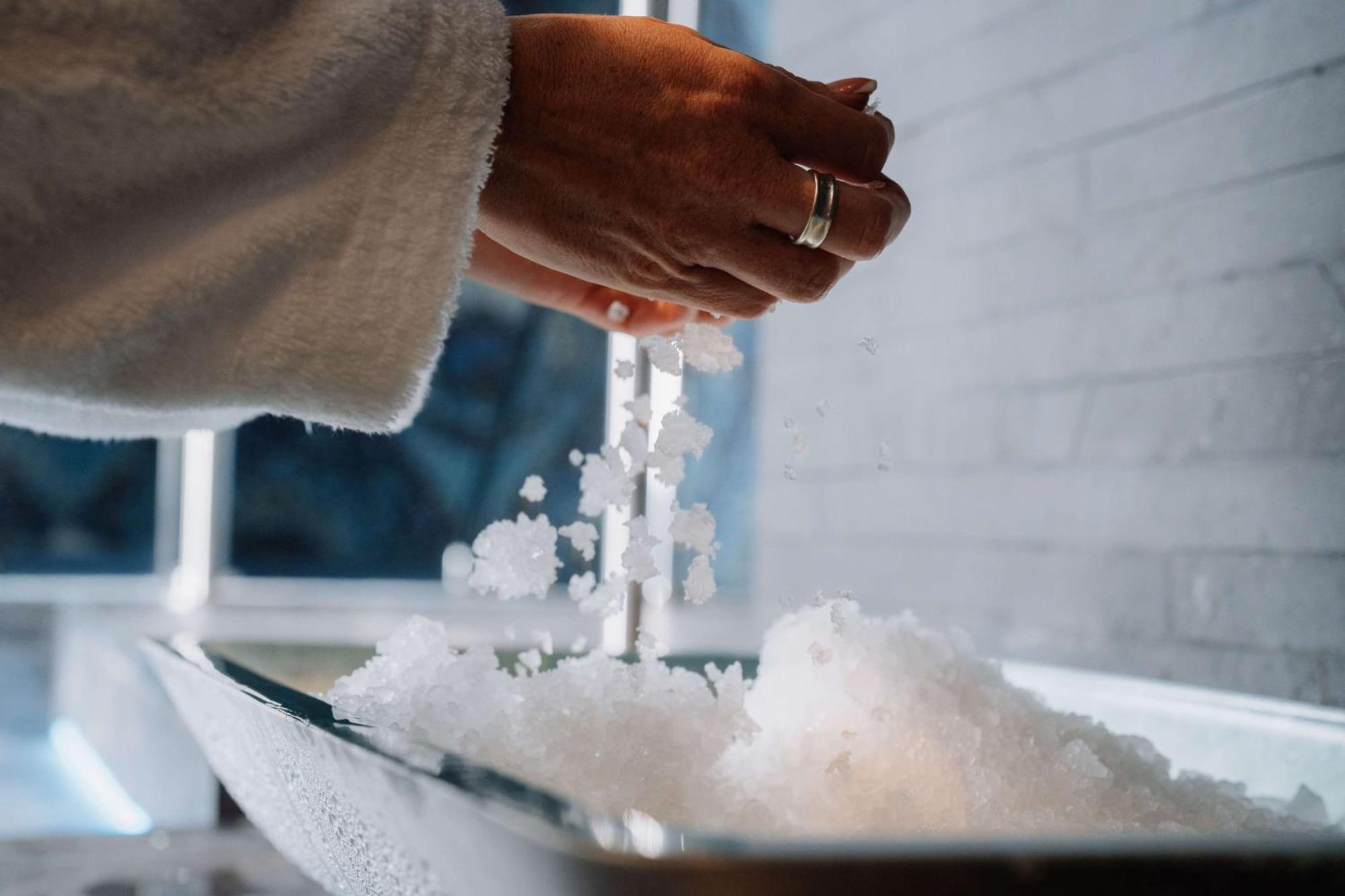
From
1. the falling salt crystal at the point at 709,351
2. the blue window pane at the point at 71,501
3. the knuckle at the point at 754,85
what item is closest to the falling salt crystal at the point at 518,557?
the falling salt crystal at the point at 709,351

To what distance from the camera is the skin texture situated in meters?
0.50

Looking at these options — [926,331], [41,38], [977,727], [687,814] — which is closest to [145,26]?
[41,38]

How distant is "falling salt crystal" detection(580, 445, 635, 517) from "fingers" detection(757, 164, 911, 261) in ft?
0.48

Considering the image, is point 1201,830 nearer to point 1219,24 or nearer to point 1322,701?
point 1322,701

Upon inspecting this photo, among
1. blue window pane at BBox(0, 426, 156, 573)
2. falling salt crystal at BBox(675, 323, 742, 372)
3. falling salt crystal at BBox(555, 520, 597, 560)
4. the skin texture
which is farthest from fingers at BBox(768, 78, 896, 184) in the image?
blue window pane at BBox(0, 426, 156, 573)

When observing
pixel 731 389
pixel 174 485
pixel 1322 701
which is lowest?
pixel 1322 701

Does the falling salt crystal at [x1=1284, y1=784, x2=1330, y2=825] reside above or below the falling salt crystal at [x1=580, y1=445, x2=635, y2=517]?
below

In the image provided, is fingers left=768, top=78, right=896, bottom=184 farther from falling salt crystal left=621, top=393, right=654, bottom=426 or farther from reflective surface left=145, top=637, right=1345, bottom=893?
reflective surface left=145, top=637, right=1345, bottom=893

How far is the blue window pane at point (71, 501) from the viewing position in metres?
4.96

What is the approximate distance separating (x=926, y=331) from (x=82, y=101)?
3.84 ft

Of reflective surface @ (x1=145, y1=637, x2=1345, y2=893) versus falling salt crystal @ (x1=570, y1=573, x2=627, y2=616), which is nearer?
reflective surface @ (x1=145, y1=637, x2=1345, y2=893)

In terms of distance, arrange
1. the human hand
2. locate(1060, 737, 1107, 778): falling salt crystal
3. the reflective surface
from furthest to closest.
Result: the human hand, locate(1060, 737, 1107, 778): falling salt crystal, the reflective surface

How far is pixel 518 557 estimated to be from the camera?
576 mm

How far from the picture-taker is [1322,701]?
2.90ft
